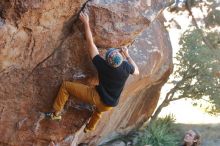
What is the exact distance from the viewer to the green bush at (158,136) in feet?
46.1

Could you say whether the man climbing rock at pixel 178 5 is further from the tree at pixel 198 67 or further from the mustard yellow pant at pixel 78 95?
the mustard yellow pant at pixel 78 95

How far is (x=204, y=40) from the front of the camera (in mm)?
15352

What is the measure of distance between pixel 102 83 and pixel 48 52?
130 cm

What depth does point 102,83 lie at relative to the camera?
731cm

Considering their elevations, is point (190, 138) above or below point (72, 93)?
Answer: below

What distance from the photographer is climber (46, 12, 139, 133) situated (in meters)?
7.01

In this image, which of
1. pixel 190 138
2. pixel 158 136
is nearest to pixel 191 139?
pixel 190 138

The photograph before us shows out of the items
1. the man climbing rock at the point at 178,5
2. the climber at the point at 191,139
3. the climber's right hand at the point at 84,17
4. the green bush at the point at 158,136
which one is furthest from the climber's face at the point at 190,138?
the man climbing rock at the point at 178,5

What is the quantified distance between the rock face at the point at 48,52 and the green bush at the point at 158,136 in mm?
5335

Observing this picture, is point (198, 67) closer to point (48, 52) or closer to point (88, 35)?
point (48, 52)

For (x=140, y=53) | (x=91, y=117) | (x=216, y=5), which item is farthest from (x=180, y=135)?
(x=91, y=117)

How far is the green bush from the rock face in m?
5.33

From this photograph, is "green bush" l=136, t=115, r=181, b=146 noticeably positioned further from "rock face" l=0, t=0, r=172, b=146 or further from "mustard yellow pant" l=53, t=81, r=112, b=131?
"mustard yellow pant" l=53, t=81, r=112, b=131

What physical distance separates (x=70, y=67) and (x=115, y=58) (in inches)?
54.5
